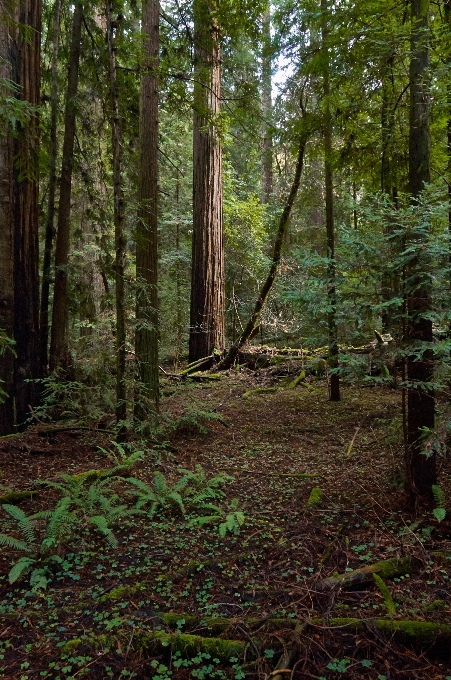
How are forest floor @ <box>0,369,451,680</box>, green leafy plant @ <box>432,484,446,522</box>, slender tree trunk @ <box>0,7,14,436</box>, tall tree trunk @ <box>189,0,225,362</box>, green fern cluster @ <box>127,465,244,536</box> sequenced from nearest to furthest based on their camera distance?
forest floor @ <box>0,369,451,680</box> < green leafy plant @ <box>432,484,446,522</box> < green fern cluster @ <box>127,465,244,536</box> < slender tree trunk @ <box>0,7,14,436</box> < tall tree trunk @ <box>189,0,225,362</box>

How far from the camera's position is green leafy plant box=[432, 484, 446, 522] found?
4.00 meters

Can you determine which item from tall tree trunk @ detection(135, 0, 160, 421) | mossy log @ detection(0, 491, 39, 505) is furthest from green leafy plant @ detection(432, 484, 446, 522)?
tall tree trunk @ detection(135, 0, 160, 421)

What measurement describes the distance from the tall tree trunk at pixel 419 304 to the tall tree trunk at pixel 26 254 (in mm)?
5360

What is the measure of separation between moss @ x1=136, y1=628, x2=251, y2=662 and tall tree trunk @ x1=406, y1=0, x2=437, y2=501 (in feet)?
7.48

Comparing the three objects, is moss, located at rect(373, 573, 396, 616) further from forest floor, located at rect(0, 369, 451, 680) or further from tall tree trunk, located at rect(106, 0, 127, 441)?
tall tree trunk, located at rect(106, 0, 127, 441)

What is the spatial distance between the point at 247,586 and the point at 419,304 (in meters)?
2.72

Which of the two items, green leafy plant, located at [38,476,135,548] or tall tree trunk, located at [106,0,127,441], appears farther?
tall tree trunk, located at [106,0,127,441]

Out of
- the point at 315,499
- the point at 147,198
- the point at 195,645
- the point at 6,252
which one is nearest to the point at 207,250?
the point at 147,198

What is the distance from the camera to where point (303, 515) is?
182 inches

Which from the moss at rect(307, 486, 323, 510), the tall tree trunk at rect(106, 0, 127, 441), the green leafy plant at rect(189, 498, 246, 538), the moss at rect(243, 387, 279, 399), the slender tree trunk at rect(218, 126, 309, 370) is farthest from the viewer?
the slender tree trunk at rect(218, 126, 309, 370)

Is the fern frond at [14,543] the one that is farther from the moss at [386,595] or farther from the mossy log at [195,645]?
the moss at [386,595]

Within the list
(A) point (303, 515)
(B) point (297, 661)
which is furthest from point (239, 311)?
(B) point (297, 661)

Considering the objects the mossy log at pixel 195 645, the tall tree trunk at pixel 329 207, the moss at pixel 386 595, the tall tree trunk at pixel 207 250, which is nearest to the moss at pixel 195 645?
the mossy log at pixel 195 645

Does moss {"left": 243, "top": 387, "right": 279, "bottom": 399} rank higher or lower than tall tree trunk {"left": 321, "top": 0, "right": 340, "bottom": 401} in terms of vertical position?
lower
